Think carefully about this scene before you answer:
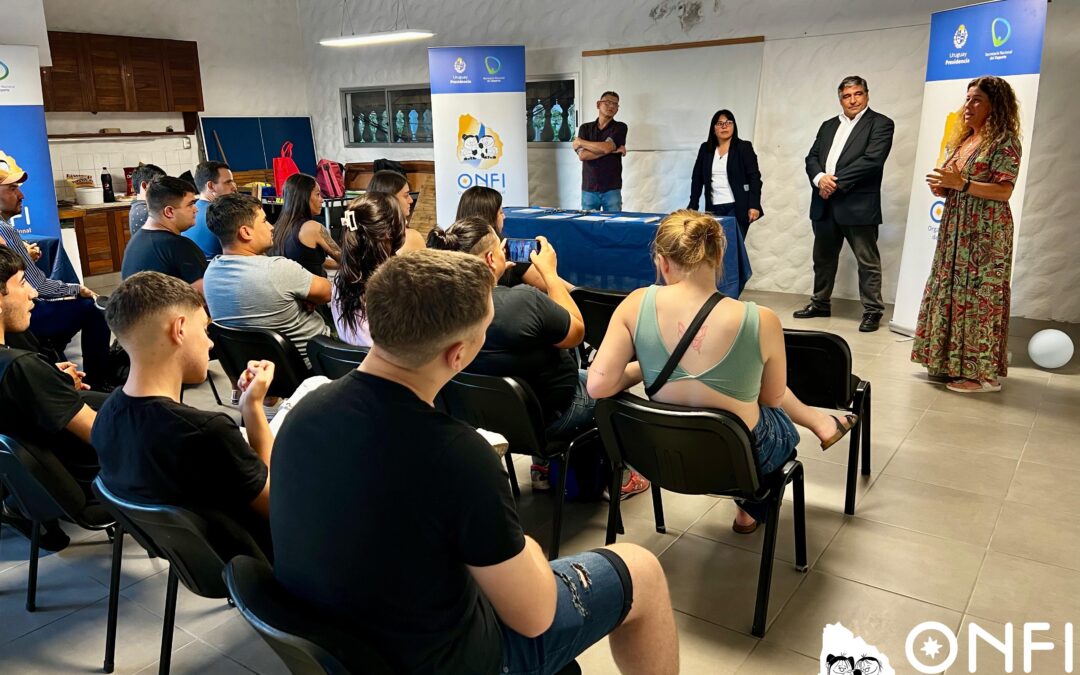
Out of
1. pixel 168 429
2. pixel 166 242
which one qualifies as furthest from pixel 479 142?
pixel 168 429

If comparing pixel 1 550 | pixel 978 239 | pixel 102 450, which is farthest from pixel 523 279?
pixel 978 239

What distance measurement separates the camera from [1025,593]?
2.37 m

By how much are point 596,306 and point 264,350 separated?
1.38 metres

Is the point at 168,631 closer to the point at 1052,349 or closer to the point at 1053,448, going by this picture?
the point at 1053,448

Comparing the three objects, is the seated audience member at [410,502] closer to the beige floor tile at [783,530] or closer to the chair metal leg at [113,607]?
the chair metal leg at [113,607]

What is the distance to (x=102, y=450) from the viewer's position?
171cm

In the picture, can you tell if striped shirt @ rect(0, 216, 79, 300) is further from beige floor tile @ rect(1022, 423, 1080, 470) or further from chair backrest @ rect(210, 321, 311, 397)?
beige floor tile @ rect(1022, 423, 1080, 470)

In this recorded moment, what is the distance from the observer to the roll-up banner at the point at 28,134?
6.18 meters

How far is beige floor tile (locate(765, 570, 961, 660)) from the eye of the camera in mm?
2172

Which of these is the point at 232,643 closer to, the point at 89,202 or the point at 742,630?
the point at 742,630

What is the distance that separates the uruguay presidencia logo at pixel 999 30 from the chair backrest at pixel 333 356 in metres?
3.81

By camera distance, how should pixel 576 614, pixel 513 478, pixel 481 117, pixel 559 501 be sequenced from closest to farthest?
pixel 576 614
pixel 559 501
pixel 513 478
pixel 481 117

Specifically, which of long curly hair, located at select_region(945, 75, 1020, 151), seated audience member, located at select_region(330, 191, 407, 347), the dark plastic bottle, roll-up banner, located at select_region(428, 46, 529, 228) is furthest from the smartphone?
the dark plastic bottle

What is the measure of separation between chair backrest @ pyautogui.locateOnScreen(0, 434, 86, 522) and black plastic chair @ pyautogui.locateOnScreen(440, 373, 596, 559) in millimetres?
1081
